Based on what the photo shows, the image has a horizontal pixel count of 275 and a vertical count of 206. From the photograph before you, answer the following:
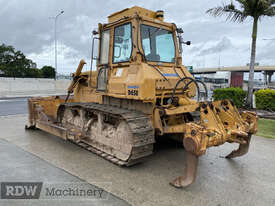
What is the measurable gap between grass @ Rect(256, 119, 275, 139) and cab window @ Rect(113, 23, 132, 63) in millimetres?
5442

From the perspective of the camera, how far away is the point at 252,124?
14.7 feet

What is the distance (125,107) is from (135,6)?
224cm

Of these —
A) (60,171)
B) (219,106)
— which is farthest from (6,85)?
(219,106)

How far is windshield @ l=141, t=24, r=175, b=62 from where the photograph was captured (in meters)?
4.95

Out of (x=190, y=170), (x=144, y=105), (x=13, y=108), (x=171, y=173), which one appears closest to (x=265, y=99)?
(x=144, y=105)

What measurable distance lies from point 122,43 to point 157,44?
2.64 feet

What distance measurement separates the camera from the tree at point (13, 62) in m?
45.8

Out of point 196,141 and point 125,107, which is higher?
point 125,107

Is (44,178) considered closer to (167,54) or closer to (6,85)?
(167,54)

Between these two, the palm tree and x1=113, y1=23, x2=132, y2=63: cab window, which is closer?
x1=113, y1=23, x2=132, y2=63: cab window

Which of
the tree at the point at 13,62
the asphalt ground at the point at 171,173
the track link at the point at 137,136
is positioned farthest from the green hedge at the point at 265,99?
the tree at the point at 13,62

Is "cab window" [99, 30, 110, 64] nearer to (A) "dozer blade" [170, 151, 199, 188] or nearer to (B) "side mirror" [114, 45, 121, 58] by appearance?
(B) "side mirror" [114, 45, 121, 58]
